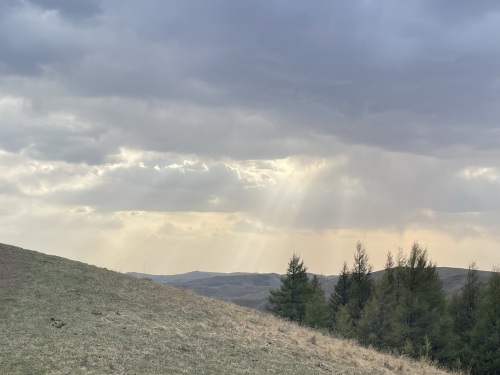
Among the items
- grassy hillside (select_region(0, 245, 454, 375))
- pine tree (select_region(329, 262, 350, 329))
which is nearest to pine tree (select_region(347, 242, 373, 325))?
pine tree (select_region(329, 262, 350, 329))

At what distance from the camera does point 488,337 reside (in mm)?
41844

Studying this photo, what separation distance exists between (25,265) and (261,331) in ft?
56.6

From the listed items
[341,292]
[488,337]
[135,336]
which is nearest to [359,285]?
[341,292]

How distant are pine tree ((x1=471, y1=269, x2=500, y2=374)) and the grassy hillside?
2314 cm

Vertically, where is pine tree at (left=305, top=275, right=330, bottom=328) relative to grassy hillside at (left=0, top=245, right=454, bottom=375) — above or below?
below

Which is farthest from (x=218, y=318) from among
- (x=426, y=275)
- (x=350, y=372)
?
(x=426, y=275)

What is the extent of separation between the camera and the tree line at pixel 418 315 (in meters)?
42.3

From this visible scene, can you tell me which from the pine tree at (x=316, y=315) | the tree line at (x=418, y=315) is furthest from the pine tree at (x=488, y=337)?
the pine tree at (x=316, y=315)

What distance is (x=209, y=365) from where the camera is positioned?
15.0 m

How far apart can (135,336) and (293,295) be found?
43.1m

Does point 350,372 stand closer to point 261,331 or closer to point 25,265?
point 261,331

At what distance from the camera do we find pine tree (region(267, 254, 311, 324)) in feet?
189

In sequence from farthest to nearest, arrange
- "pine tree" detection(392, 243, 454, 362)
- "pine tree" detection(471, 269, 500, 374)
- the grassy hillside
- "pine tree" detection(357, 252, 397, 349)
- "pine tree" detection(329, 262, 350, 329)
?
"pine tree" detection(329, 262, 350, 329) → "pine tree" detection(357, 252, 397, 349) → "pine tree" detection(392, 243, 454, 362) → "pine tree" detection(471, 269, 500, 374) → the grassy hillside

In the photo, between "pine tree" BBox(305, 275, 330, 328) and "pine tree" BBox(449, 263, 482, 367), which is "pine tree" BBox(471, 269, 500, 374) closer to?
"pine tree" BBox(449, 263, 482, 367)
